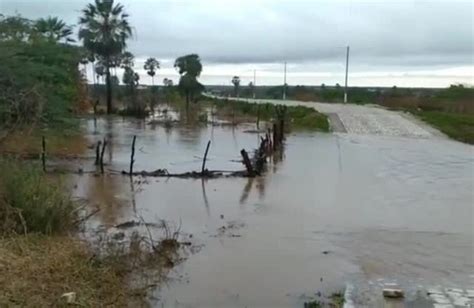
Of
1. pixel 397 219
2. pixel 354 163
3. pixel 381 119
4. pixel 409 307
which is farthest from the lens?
pixel 381 119

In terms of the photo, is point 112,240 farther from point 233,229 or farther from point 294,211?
point 294,211

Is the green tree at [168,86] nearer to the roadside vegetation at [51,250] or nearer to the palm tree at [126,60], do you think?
the palm tree at [126,60]

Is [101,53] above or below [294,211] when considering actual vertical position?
above

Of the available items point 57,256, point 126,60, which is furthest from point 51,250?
point 126,60

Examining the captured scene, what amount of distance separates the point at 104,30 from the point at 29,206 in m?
46.8

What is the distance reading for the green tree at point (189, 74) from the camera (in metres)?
64.5

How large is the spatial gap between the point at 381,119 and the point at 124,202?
1351 inches

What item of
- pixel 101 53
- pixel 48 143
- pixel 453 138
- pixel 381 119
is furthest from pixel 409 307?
pixel 101 53

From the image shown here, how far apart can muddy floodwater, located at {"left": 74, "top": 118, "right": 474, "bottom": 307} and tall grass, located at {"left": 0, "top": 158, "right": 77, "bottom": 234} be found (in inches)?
74.4

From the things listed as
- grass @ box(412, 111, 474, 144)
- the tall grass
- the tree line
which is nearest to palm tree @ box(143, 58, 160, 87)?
the tree line

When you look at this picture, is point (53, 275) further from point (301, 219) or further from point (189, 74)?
point (189, 74)

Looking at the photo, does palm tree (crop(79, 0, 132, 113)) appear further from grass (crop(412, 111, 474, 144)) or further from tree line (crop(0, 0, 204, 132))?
grass (crop(412, 111, 474, 144))

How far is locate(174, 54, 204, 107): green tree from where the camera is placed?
64500 mm

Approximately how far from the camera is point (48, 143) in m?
26.2
